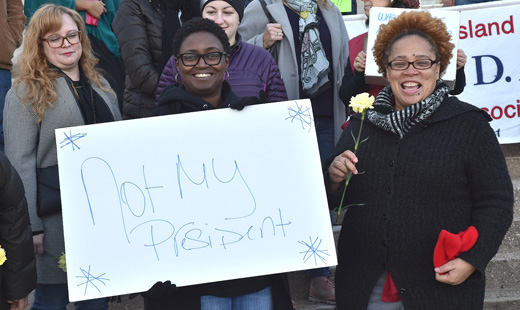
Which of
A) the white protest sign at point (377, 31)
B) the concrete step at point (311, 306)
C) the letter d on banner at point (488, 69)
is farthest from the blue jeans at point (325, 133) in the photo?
the letter d on banner at point (488, 69)

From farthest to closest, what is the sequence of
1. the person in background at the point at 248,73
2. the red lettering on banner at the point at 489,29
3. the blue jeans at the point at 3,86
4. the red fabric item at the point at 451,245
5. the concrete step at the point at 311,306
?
the red lettering on banner at the point at 489,29, the blue jeans at the point at 3,86, the concrete step at the point at 311,306, the person in background at the point at 248,73, the red fabric item at the point at 451,245

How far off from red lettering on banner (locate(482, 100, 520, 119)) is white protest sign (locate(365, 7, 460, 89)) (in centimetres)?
203

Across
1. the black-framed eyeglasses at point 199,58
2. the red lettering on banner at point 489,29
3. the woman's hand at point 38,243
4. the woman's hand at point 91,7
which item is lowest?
the woman's hand at point 38,243

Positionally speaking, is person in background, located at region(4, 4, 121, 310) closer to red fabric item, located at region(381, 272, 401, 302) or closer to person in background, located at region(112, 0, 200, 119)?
person in background, located at region(112, 0, 200, 119)

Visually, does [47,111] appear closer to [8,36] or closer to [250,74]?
[250,74]

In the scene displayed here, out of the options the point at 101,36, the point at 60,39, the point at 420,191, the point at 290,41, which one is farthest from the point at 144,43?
the point at 420,191

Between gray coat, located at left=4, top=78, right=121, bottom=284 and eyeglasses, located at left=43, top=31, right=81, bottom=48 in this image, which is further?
eyeglasses, located at left=43, top=31, right=81, bottom=48

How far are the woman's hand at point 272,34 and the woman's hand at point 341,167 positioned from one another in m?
1.66

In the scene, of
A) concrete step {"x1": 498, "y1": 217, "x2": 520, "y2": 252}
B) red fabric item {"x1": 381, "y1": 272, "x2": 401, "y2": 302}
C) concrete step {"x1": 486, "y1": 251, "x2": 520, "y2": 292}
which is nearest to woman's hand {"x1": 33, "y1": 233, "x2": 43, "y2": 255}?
red fabric item {"x1": 381, "y1": 272, "x2": 401, "y2": 302}

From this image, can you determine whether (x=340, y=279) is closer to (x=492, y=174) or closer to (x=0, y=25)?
(x=492, y=174)

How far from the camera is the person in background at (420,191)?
2.62 metres

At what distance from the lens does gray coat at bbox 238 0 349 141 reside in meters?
4.35

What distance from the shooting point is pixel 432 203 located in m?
2.67

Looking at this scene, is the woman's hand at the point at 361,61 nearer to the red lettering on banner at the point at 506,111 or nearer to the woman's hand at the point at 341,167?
the woman's hand at the point at 341,167
